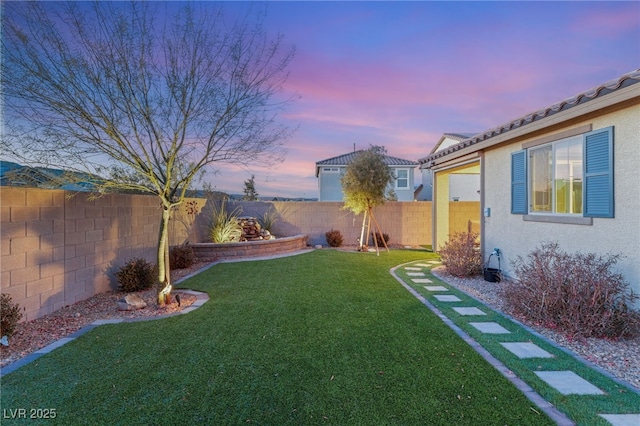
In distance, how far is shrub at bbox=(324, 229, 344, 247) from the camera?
12.8 meters

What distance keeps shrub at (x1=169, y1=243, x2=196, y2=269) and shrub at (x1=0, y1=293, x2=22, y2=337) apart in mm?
4528

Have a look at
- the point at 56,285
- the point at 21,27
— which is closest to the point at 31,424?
the point at 56,285

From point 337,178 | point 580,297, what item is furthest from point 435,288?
point 337,178

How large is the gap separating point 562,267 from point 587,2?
21.6 ft

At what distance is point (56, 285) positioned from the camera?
486 cm

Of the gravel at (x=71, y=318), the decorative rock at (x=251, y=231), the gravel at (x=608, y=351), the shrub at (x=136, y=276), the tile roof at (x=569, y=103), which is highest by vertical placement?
the tile roof at (x=569, y=103)

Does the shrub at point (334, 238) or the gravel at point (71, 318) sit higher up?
the shrub at point (334, 238)

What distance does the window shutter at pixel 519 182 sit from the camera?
6.39 metres

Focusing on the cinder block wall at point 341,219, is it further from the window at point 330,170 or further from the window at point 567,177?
the window at point 330,170

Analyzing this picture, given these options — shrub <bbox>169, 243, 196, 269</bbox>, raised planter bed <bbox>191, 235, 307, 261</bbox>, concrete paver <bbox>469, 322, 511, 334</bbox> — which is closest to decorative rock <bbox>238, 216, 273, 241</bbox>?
raised planter bed <bbox>191, 235, 307, 261</bbox>

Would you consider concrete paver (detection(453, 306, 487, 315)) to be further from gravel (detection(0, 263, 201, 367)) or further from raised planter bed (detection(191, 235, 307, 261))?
raised planter bed (detection(191, 235, 307, 261))

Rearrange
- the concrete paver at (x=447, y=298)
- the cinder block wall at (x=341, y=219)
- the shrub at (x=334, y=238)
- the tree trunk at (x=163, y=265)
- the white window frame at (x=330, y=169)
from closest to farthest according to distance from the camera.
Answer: the tree trunk at (x=163, y=265)
the concrete paver at (x=447, y=298)
the shrub at (x=334, y=238)
the cinder block wall at (x=341, y=219)
the white window frame at (x=330, y=169)

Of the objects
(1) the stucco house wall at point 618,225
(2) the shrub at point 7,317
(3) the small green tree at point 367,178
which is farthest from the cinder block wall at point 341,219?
(2) the shrub at point 7,317

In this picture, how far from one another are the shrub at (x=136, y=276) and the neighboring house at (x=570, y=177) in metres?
7.78
